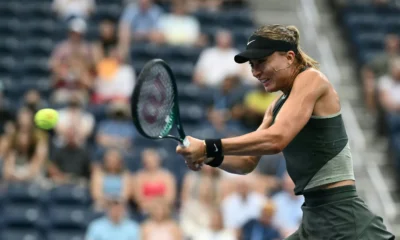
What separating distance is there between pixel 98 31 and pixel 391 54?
473cm

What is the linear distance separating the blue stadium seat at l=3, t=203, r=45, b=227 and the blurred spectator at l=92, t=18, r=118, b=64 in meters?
3.19

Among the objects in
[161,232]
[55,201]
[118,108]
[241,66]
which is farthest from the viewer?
[241,66]

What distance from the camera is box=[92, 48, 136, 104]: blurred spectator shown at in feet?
39.4

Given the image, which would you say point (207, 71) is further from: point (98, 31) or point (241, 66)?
point (98, 31)

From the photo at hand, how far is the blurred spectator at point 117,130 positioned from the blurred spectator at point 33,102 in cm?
89

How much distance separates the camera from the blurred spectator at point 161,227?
9477mm

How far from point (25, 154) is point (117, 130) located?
128 cm

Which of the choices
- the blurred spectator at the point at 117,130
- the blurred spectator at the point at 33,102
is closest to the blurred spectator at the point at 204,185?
the blurred spectator at the point at 117,130

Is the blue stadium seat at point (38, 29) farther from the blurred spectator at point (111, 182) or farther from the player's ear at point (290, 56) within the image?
the player's ear at point (290, 56)

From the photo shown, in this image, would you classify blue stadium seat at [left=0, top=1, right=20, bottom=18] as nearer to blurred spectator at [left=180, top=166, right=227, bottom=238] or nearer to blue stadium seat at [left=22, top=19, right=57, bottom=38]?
blue stadium seat at [left=22, top=19, right=57, bottom=38]

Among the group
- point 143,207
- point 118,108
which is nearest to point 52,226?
point 143,207

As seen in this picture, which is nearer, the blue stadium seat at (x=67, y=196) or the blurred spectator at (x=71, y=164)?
the blue stadium seat at (x=67, y=196)

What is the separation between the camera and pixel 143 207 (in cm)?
1018

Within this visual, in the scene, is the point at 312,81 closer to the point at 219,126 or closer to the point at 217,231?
the point at 217,231
